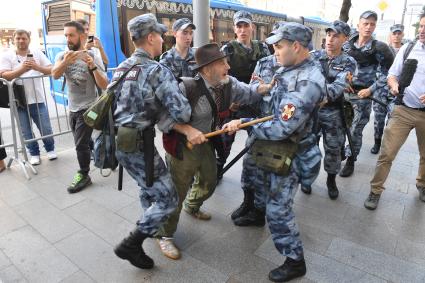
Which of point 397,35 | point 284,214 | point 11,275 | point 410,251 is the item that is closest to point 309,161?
point 284,214

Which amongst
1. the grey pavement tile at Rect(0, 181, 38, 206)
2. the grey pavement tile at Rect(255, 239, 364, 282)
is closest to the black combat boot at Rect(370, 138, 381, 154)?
the grey pavement tile at Rect(255, 239, 364, 282)

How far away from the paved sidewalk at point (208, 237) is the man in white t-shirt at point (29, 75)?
2.65 feet

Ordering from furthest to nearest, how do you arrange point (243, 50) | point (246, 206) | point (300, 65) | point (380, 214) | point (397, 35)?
point (397, 35) < point (243, 50) < point (380, 214) < point (246, 206) < point (300, 65)

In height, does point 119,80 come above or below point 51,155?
above

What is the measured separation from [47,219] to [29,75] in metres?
2.50

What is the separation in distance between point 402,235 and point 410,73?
1.55 metres

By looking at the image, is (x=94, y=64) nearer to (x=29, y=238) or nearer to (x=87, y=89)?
(x=87, y=89)

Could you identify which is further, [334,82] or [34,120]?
[34,120]

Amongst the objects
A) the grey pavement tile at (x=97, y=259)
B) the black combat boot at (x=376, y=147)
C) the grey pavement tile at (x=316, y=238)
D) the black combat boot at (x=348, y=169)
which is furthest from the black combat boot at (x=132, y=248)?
the black combat boot at (x=376, y=147)

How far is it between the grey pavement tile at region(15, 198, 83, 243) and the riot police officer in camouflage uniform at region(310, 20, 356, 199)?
110 inches

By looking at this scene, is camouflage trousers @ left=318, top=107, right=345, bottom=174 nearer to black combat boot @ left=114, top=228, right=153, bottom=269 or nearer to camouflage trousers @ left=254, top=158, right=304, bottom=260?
camouflage trousers @ left=254, top=158, right=304, bottom=260

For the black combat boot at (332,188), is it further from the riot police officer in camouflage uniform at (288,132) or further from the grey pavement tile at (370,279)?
the riot police officer in camouflage uniform at (288,132)

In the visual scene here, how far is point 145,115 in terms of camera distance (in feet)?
7.43

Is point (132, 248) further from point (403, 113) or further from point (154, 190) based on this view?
point (403, 113)
